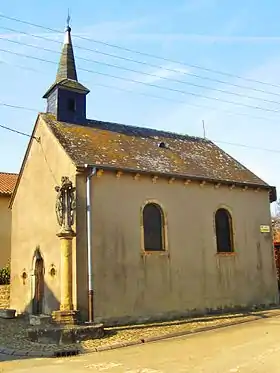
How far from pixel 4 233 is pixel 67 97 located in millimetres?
10255

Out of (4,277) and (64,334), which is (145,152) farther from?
(4,277)

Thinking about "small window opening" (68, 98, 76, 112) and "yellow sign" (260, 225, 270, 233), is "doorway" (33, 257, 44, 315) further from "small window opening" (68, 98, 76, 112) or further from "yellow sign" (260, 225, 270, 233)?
"yellow sign" (260, 225, 270, 233)

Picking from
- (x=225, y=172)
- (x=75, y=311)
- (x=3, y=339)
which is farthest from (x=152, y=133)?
(x=3, y=339)

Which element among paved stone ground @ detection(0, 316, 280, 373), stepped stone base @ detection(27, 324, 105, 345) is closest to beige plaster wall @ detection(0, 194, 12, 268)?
stepped stone base @ detection(27, 324, 105, 345)

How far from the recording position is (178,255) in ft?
51.2

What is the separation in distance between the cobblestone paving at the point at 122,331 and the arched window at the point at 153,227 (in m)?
2.71

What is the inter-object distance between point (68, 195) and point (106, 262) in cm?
255

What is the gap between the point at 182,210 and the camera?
1614 cm

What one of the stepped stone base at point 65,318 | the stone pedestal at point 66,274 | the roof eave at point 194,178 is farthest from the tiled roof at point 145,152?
the stepped stone base at point 65,318

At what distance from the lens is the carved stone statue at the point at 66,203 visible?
530 inches

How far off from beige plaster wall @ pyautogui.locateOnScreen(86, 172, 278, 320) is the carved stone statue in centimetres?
89

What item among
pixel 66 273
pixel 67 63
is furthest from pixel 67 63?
pixel 66 273

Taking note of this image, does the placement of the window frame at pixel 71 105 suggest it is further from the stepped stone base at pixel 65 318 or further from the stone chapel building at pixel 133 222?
the stepped stone base at pixel 65 318

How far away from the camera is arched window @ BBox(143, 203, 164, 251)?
1526 centimetres
